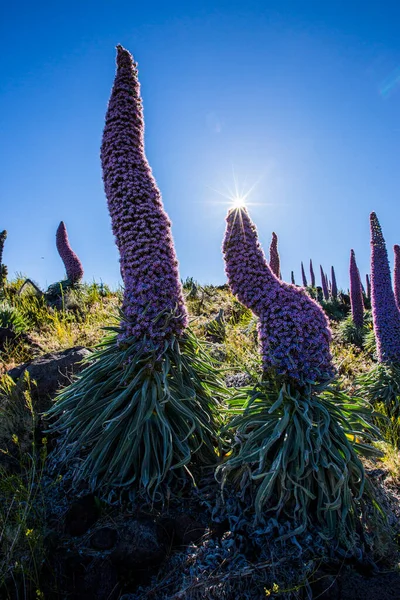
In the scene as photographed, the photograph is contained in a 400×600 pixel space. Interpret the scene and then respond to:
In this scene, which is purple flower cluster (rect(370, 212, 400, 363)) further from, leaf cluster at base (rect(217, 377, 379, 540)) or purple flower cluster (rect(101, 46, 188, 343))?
purple flower cluster (rect(101, 46, 188, 343))

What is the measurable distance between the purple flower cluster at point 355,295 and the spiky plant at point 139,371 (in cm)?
691

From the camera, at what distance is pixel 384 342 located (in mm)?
5121

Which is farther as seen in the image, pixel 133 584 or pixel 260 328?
pixel 260 328

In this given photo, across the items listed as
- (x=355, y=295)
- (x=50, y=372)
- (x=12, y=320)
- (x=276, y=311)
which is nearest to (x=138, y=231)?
(x=276, y=311)

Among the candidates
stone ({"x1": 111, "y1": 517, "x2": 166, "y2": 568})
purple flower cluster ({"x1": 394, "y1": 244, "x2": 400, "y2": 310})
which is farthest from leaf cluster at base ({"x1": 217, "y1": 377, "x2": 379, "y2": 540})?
purple flower cluster ({"x1": 394, "y1": 244, "x2": 400, "y2": 310})

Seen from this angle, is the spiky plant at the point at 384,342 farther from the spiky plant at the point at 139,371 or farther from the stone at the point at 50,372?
the stone at the point at 50,372

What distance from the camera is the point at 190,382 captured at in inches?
111

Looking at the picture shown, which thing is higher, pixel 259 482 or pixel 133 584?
pixel 259 482

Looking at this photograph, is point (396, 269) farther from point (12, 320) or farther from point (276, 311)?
point (12, 320)

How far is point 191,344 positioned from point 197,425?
687 millimetres

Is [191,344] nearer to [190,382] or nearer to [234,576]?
[190,382]

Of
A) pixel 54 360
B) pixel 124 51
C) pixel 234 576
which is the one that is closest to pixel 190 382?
pixel 234 576

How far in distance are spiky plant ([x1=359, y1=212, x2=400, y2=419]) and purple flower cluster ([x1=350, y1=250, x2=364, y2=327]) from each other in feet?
11.5

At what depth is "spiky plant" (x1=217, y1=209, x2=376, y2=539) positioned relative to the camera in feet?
7.17
